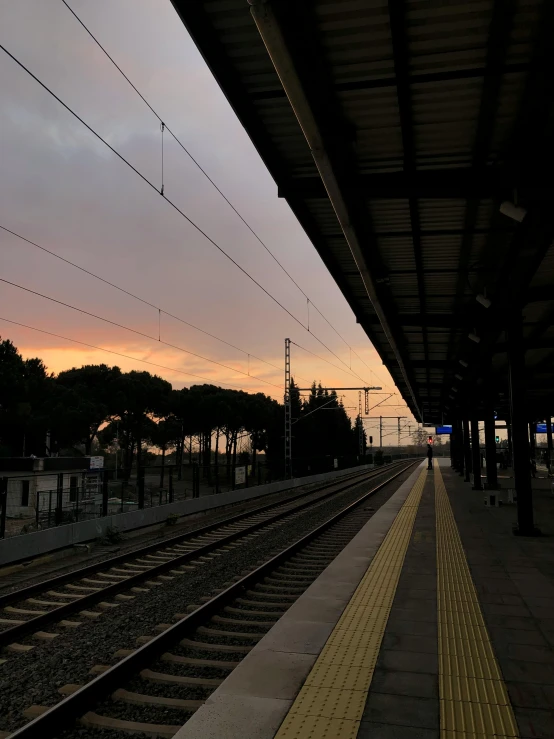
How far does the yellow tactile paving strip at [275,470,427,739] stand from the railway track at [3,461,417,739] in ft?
2.96

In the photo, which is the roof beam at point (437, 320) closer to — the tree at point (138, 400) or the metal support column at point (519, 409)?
the metal support column at point (519, 409)

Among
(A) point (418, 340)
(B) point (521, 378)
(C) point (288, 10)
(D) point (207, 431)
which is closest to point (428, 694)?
(C) point (288, 10)

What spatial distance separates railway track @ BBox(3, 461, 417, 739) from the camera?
3.88 meters

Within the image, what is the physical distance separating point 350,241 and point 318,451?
60.2 meters

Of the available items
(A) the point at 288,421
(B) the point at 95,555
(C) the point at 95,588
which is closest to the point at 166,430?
(A) the point at 288,421

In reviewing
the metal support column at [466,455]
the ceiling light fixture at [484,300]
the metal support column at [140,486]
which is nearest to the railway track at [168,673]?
the ceiling light fixture at [484,300]

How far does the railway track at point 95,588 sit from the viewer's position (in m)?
6.39

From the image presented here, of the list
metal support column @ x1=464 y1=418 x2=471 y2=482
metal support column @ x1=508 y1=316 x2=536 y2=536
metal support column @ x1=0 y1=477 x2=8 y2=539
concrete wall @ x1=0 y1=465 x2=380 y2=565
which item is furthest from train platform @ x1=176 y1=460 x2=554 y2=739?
metal support column @ x1=464 y1=418 x2=471 y2=482

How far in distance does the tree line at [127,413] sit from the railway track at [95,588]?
23.8 m

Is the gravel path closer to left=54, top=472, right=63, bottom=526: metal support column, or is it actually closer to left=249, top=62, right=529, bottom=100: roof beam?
left=54, top=472, right=63, bottom=526: metal support column

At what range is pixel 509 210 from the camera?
6.91 meters

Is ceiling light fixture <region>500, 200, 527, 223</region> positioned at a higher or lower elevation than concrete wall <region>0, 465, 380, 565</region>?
higher

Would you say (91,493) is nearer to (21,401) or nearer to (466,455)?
(466,455)

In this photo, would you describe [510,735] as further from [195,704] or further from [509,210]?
[509,210]
